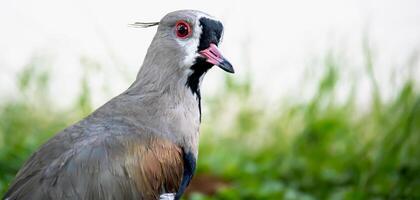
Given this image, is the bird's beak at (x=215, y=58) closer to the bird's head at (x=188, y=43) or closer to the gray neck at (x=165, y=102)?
the bird's head at (x=188, y=43)

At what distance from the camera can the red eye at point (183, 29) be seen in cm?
361

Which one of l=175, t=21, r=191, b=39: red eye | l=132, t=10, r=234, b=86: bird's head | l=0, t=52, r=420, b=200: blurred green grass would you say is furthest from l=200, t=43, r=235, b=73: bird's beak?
l=0, t=52, r=420, b=200: blurred green grass

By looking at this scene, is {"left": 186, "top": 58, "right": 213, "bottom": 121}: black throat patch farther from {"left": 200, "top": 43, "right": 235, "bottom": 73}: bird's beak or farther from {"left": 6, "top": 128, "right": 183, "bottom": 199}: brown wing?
{"left": 6, "top": 128, "right": 183, "bottom": 199}: brown wing

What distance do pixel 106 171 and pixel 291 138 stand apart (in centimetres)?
277

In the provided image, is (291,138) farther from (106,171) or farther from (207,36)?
(106,171)

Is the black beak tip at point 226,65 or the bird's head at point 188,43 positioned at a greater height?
the bird's head at point 188,43

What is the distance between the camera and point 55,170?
3.20 metres

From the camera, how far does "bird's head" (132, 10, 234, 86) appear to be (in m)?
3.57

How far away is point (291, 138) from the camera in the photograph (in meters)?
5.86

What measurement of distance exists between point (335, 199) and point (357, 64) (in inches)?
51.8

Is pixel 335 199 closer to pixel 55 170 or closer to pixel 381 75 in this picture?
pixel 381 75

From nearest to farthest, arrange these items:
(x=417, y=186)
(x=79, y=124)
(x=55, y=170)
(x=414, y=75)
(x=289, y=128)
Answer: (x=55, y=170)
(x=79, y=124)
(x=417, y=186)
(x=414, y=75)
(x=289, y=128)

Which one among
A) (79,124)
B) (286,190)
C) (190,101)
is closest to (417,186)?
(286,190)

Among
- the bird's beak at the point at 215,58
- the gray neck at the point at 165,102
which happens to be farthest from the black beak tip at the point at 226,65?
the gray neck at the point at 165,102
